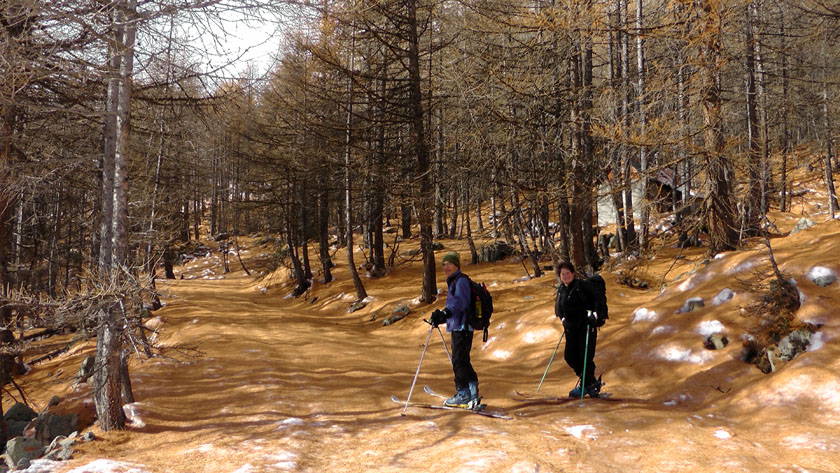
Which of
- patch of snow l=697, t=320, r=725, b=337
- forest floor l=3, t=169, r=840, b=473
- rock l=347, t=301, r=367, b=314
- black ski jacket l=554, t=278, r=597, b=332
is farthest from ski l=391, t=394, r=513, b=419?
rock l=347, t=301, r=367, b=314

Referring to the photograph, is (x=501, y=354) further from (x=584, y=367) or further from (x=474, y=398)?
(x=474, y=398)

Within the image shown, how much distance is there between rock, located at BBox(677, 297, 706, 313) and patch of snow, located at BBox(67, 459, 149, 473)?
8.78 metres

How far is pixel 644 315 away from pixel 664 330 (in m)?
0.84

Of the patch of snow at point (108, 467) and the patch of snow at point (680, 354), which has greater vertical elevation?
the patch of snow at point (108, 467)

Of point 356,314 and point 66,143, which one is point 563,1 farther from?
point 356,314

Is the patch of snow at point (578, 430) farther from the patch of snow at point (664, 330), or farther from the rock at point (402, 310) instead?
the rock at point (402, 310)

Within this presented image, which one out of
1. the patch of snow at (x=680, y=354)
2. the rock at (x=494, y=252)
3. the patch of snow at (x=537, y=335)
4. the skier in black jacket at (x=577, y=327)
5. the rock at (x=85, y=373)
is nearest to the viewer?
the skier in black jacket at (x=577, y=327)

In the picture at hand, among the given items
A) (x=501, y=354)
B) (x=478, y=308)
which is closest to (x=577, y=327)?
(x=478, y=308)

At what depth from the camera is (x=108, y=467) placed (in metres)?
4.62

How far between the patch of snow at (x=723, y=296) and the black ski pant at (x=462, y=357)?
5.16 metres

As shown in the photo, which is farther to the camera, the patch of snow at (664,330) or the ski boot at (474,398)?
the patch of snow at (664,330)

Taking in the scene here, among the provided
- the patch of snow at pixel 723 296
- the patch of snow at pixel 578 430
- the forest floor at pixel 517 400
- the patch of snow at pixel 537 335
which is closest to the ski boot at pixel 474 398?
the forest floor at pixel 517 400

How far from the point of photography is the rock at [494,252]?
22.2 m

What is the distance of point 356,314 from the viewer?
17.8 metres
